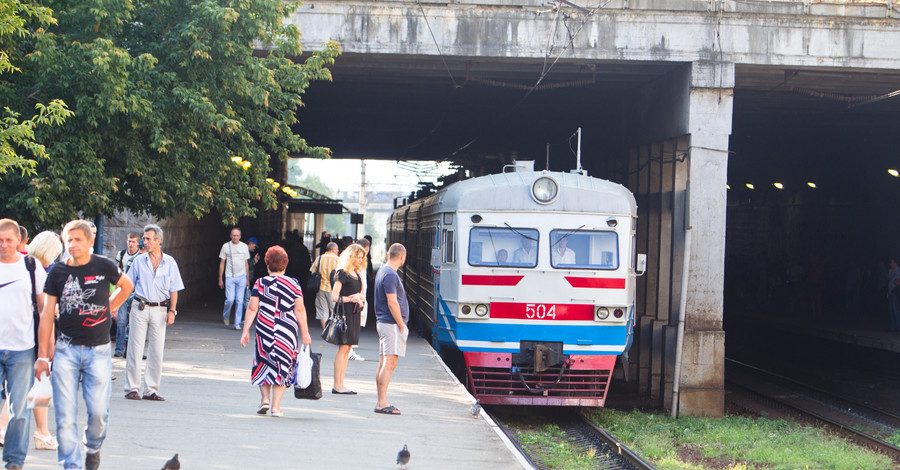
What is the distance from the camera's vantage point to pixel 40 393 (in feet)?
19.2

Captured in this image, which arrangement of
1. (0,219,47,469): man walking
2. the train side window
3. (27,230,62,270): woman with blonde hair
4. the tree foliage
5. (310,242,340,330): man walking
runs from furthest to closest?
(310,242,340,330): man walking → the train side window → the tree foliage → (27,230,62,270): woman with blonde hair → (0,219,47,469): man walking

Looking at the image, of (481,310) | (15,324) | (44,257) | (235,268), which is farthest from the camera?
(235,268)

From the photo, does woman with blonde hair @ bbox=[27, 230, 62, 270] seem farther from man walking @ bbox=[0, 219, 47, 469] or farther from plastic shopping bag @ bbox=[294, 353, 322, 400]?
plastic shopping bag @ bbox=[294, 353, 322, 400]

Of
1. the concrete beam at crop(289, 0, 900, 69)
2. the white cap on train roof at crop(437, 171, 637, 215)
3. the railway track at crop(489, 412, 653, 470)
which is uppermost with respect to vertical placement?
the concrete beam at crop(289, 0, 900, 69)

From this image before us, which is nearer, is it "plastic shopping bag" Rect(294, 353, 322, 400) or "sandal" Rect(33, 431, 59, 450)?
"sandal" Rect(33, 431, 59, 450)

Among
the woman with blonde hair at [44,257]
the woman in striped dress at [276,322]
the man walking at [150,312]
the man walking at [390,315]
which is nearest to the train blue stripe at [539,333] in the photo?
the man walking at [390,315]

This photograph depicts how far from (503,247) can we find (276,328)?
4823mm

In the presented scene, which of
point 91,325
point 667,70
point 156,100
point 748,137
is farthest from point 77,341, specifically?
point 748,137

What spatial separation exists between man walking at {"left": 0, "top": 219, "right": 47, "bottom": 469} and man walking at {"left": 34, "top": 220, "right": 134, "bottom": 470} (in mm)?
216

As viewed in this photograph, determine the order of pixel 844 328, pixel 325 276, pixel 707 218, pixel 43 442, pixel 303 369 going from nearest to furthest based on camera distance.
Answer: pixel 43 442 < pixel 303 369 < pixel 325 276 < pixel 707 218 < pixel 844 328

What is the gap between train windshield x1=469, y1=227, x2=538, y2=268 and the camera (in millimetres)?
12234

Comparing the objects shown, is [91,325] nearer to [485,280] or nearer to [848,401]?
[485,280]

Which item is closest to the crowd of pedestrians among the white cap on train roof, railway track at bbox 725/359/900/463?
the white cap on train roof

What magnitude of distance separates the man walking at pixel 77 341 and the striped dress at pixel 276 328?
89.5 inches
